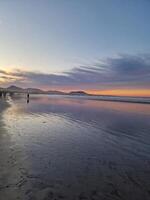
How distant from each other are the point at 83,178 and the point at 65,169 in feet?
4.14

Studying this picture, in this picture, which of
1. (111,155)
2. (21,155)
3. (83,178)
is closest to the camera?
(83,178)

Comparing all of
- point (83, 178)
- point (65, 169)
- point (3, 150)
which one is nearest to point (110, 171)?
point (83, 178)

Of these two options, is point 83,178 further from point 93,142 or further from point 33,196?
point 93,142

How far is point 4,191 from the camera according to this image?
22.2 feet

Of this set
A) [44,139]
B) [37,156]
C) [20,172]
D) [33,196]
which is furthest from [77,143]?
[33,196]

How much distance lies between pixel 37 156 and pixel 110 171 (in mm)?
4400

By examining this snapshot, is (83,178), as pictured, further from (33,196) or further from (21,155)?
(21,155)

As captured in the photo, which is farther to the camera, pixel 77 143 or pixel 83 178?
pixel 77 143

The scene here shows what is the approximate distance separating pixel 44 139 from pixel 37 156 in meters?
3.84

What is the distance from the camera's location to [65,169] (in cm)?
932

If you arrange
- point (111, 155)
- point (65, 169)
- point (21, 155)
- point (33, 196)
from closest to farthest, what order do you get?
point (33, 196)
point (65, 169)
point (21, 155)
point (111, 155)

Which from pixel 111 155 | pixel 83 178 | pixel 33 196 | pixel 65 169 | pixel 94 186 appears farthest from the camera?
pixel 111 155

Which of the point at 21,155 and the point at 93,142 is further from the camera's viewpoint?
the point at 93,142

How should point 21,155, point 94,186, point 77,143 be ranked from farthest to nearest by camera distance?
point 77,143
point 21,155
point 94,186
